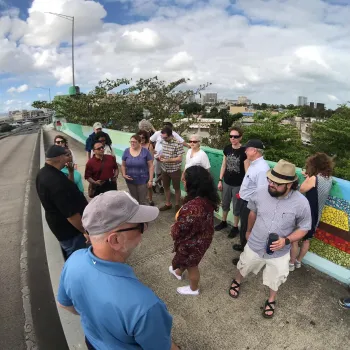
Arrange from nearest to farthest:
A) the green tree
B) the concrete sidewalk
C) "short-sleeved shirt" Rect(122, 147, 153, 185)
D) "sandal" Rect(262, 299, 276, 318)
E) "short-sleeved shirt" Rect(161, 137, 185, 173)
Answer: the concrete sidewalk
"sandal" Rect(262, 299, 276, 318)
"short-sleeved shirt" Rect(122, 147, 153, 185)
"short-sleeved shirt" Rect(161, 137, 185, 173)
the green tree

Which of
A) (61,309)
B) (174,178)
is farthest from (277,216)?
(174,178)

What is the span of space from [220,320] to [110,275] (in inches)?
74.8

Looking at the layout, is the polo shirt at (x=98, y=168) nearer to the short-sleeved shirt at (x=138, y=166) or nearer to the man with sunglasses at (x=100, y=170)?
the man with sunglasses at (x=100, y=170)

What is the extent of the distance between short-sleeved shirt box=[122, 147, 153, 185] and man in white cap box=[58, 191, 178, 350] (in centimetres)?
307

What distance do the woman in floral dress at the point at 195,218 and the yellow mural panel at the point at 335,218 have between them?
1.51 metres

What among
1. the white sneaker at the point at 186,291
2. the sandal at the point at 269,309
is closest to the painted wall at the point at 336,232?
the sandal at the point at 269,309

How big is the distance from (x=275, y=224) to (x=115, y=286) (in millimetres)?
1882

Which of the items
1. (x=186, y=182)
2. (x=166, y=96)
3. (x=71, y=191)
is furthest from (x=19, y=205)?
(x=166, y=96)

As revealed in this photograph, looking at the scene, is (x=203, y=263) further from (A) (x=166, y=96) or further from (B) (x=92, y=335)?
(A) (x=166, y=96)

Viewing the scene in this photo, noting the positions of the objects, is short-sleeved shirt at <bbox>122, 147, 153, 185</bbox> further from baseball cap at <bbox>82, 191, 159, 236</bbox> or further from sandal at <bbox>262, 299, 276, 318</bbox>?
baseball cap at <bbox>82, 191, 159, 236</bbox>

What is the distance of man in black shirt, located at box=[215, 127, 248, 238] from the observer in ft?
12.5

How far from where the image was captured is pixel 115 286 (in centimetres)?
120

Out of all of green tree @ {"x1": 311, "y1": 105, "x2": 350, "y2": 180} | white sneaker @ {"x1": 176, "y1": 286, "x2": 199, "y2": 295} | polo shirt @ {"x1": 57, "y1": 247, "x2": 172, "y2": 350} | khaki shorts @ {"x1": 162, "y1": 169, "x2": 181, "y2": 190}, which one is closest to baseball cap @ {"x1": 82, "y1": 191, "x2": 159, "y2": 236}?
polo shirt @ {"x1": 57, "y1": 247, "x2": 172, "y2": 350}

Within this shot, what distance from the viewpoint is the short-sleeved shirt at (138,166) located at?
441 centimetres
